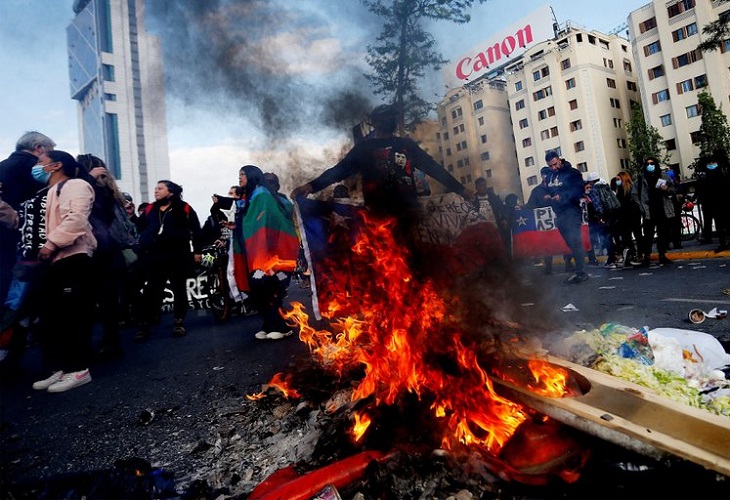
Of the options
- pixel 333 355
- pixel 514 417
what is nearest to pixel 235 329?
pixel 333 355

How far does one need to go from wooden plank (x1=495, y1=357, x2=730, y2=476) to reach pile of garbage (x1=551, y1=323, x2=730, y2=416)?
0.39 m

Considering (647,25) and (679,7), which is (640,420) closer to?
(679,7)

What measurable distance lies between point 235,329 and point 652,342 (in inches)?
191

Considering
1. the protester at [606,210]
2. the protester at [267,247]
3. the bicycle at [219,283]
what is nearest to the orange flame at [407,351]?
the protester at [267,247]

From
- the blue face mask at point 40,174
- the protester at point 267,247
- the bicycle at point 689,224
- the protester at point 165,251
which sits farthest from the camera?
the bicycle at point 689,224

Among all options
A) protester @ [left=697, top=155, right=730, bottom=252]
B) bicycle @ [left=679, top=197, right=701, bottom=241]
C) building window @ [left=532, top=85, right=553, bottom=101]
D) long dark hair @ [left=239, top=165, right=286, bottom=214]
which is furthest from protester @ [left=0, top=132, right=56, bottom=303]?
building window @ [left=532, top=85, right=553, bottom=101]

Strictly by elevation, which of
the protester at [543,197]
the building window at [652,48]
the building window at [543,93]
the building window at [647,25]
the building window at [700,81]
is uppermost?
the building window at [647,25]

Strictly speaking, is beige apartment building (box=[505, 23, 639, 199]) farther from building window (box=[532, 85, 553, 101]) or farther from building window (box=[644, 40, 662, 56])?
building window (box=[644, 40, 662, 56])

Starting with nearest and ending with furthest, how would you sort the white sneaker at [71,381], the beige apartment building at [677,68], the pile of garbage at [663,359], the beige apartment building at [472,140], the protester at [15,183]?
the pile of garbage at [663,359] < the white sneaker at [71,381] < the protester at [15,183] < the beige apartment building at [472,140] < the beige apartment building at [677,68]

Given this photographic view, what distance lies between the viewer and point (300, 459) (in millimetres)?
2104

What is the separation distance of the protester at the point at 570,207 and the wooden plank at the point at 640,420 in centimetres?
552

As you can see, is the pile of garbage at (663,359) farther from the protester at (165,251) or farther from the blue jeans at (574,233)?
the protester at (165,251)

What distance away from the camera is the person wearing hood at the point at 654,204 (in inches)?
313

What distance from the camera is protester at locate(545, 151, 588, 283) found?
7.11 m
